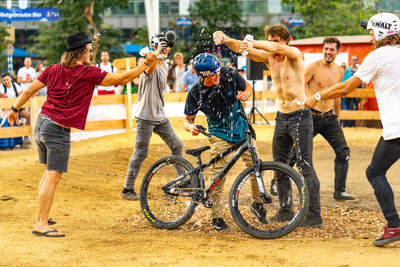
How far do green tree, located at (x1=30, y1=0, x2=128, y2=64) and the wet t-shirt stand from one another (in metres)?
23.4

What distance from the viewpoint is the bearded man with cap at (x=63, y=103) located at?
6629mm

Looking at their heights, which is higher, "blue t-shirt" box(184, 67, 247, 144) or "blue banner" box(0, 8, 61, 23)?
"blue banner" box(0, 8, 61, 23)

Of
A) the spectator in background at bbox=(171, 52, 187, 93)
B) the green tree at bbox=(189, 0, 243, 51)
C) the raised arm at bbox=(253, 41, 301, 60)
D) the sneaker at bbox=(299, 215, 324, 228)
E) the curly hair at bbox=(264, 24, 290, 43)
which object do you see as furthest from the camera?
the green tree at bbox=(189, 0, 243, 51)

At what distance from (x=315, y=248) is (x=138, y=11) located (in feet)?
170

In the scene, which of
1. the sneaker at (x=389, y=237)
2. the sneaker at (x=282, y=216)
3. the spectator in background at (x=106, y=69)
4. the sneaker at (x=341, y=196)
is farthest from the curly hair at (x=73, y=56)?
the spectator in background at (x=106, y=69)

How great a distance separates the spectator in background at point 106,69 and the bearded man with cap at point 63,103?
9.35 m

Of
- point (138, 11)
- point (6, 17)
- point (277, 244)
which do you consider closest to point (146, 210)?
point (277, 244)

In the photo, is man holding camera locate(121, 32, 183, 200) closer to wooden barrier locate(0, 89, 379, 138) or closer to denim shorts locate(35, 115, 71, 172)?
denim shorts locate(35, 115, 71, 172)

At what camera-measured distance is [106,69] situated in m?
16.2

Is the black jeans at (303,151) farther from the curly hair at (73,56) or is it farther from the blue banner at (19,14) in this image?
the blue banner at (19,14)

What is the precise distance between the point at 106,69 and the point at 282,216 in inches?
400

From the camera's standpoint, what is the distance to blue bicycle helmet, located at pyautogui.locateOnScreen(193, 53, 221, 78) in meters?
6.46

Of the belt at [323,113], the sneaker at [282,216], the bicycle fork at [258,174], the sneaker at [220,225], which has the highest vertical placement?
the belt at [323,113]

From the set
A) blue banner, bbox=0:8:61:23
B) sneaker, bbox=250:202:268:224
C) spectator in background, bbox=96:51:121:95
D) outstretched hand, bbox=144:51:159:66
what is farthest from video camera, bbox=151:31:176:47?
blue banner, bbox=0:8:61:23
